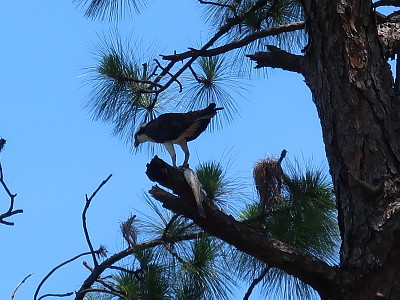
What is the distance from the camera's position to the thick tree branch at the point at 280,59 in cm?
314

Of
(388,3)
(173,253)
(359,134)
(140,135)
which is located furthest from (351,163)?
(140,135)

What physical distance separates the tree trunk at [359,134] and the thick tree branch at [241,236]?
0.07 metres

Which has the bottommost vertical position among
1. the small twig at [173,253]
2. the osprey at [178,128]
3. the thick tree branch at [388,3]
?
the small twig at [173,253]

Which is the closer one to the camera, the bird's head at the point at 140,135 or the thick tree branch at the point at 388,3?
the thick tree branch at the point at 388,3

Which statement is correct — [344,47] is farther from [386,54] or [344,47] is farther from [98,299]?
[98,299]

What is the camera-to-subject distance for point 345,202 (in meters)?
2.65


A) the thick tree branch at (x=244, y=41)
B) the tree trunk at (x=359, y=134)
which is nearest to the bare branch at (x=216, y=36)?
the thick tree branch at (x=244, y=41)

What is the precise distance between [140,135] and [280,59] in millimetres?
744

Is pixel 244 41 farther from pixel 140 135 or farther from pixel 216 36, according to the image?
pixel 140 135

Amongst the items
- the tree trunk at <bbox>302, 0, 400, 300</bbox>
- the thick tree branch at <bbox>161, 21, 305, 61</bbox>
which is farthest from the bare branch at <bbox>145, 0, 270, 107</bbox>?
the tree trunk at <bbox>302, 0, 400, 300</bbox>

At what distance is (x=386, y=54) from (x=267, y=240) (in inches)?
38.7

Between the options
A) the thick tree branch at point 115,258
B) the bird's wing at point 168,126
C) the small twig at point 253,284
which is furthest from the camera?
the bird's wing at point 168,126

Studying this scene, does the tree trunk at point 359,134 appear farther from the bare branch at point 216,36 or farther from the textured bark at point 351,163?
the bare branch at point 216,36

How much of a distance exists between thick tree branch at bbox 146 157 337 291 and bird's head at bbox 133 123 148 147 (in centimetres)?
112
